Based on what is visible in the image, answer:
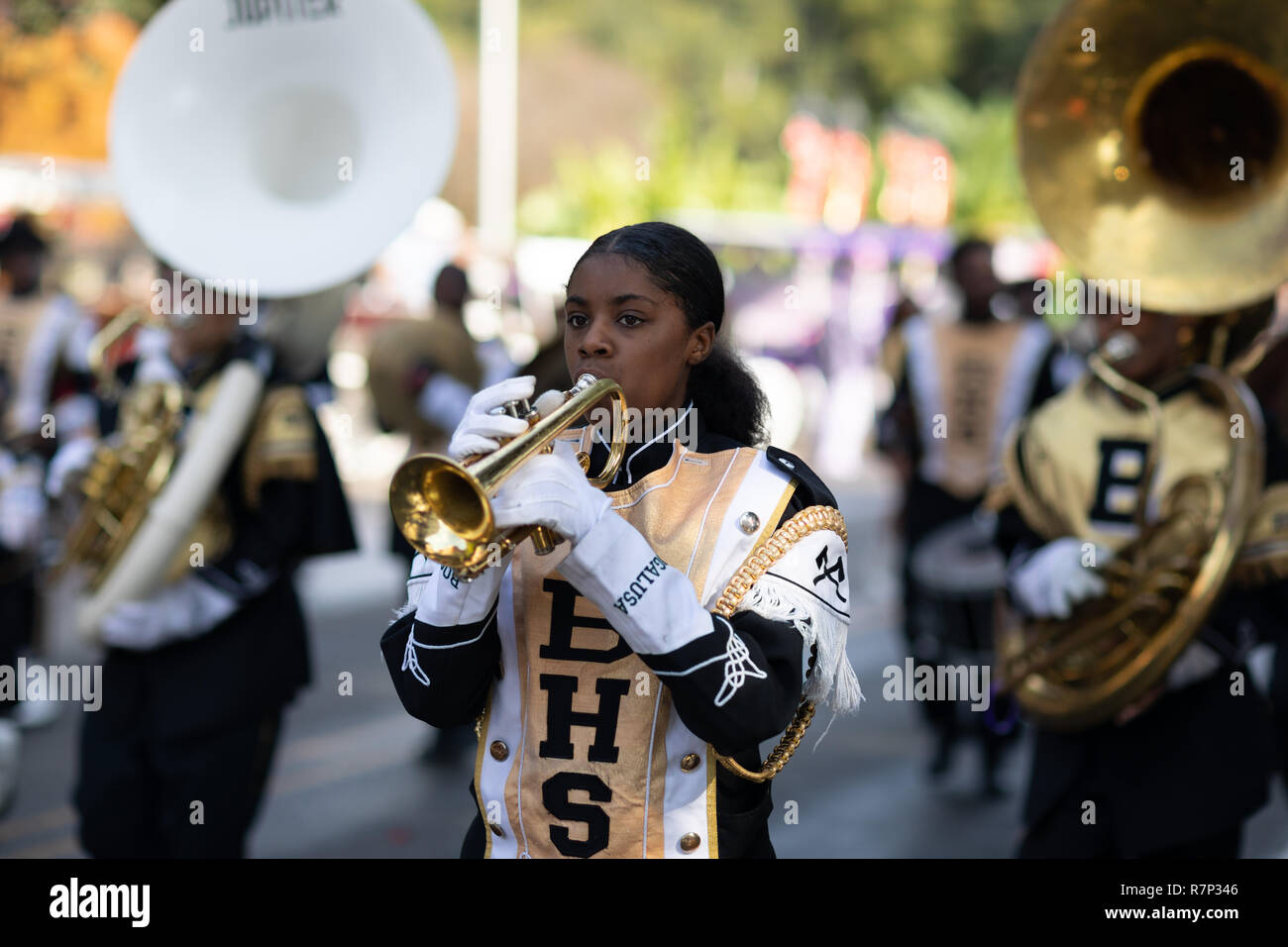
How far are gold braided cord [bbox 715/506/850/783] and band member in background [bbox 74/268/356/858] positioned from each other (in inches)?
87.1

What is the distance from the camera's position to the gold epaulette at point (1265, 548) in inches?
139

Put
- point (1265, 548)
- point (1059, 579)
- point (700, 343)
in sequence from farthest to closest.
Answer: point (1059, 579) < point (1265, 548) < point (700, 343)

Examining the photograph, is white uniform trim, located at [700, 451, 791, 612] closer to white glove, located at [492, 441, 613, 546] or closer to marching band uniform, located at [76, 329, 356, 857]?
white glove, located at [492, 441, 613, 546]

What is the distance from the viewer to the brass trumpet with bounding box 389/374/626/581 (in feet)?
6.22

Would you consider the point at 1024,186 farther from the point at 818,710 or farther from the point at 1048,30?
the point at 818,710

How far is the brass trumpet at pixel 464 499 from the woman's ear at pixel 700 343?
1.02 ft

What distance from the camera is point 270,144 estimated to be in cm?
386

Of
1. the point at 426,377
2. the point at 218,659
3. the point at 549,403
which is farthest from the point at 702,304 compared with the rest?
the point at 426,377

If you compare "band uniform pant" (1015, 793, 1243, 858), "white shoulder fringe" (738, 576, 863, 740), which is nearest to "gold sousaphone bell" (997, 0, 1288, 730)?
"band uniform pant" (1015, 793, 1243, 858)

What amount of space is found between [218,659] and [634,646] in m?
2.41

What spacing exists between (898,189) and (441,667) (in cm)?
3270

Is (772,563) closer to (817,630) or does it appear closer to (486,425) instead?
(817,630)

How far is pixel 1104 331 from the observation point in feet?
13.0
